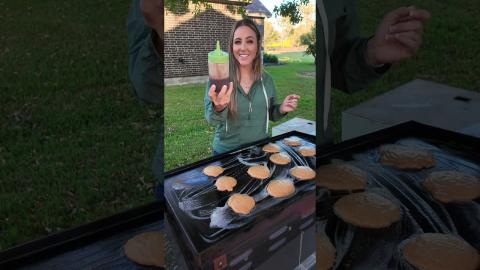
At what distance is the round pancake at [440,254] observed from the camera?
1.08 m

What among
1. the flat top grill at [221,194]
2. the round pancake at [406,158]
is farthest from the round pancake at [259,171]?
the round pancake at [406,158]

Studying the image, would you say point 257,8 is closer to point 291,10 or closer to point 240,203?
point 291,10

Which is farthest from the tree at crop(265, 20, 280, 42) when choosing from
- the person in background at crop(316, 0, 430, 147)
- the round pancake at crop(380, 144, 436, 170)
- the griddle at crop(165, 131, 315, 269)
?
the round pancake at crop(380, 144, 436, 170)

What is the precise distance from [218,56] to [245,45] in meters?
0.04

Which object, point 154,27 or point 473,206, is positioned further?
point 473,206

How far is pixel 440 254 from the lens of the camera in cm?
109

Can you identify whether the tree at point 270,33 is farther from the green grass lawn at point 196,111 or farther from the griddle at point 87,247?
the griddle at point 87,247

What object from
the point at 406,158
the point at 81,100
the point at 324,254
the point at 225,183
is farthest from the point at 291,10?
the point at 81,100

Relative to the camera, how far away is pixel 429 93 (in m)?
1.88

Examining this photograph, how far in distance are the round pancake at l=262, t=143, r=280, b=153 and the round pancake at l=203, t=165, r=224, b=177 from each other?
7 cm

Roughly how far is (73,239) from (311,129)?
718 millimetres

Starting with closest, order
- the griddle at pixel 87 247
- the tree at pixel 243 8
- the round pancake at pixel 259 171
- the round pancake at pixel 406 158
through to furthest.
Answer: the tree at pixel 243 8 → the round pancake at pixel 259 171 → the griddle at pixel 87 247 → the round pancake at pixel 406 158

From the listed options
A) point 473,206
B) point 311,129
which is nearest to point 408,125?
point 473,206

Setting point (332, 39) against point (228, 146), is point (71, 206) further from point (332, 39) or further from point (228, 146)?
point (228, 146)
